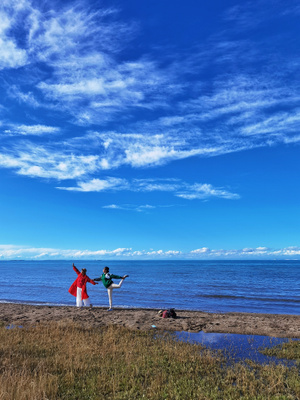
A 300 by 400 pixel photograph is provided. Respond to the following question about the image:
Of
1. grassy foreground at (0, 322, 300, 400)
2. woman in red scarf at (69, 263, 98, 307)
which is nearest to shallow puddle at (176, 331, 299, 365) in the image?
grassy foreground at (0, 322, 300, 400)

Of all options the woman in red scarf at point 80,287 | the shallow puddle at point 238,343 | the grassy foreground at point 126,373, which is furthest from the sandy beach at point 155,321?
the grassy foreground at point 126,373

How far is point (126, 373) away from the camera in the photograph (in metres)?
7.92

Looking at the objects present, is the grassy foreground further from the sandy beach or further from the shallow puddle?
the sandy beach

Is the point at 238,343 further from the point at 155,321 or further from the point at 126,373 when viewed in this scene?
the point at 126,373

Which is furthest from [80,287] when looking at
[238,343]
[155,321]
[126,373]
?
[126,373]

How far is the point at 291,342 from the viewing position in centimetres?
1195

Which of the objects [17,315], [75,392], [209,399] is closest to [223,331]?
[209,399]

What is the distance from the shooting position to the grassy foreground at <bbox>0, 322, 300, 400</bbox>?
264 inches

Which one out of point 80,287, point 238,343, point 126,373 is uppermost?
point 80,287

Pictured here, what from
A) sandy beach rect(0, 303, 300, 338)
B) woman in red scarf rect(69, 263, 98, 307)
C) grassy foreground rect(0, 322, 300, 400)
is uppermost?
woman in red scarf rect(69, 263, 98, 307)

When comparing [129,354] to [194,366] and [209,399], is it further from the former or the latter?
[209,399]

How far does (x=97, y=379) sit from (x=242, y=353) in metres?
5.56

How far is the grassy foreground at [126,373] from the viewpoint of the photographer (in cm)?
670

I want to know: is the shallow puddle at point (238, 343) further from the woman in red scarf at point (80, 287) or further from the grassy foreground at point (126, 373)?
the woman in red scarf at point (80, 287)
